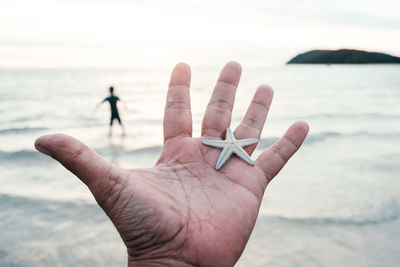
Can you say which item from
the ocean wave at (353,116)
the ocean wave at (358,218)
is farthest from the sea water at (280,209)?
the ocean wave at (353,116)

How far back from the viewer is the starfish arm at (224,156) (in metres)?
2.84

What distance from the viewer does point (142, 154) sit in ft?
33.0

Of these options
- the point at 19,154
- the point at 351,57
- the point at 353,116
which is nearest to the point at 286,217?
the point at 19,154

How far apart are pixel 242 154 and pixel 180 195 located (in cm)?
82

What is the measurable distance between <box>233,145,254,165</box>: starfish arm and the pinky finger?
104 millimetres

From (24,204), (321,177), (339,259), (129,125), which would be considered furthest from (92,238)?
(129,125)

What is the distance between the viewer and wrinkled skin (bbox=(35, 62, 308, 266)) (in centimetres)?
221

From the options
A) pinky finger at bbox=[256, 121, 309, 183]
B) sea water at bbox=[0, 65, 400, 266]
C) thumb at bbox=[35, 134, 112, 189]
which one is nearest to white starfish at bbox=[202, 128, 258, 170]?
pinky finger at bbox=[256, 121, 309, 183]

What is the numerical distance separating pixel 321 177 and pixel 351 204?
5.18ft

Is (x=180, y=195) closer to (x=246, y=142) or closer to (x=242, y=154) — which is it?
(x=242, y=154)

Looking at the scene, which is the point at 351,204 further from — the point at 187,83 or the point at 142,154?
the point at 142,154

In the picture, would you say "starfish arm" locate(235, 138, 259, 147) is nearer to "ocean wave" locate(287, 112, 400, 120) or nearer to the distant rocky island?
"ocean wave" locate(287, 112, 400, 120)

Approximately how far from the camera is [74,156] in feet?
6.99

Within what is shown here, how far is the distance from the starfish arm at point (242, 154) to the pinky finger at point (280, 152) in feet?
0.34
